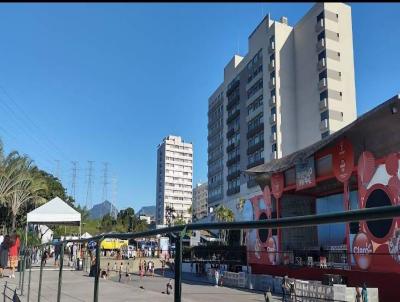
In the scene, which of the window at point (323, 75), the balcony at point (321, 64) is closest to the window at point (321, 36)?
the balcony at point (321, 64)

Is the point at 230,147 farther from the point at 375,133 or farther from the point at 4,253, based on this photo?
the point at 4,253

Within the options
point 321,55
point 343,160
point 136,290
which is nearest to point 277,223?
point 136,290

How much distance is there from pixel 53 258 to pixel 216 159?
316 feet

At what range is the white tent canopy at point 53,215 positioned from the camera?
26.2 metres

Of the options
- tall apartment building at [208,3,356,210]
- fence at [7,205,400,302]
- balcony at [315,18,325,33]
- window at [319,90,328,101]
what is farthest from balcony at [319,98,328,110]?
fence at [7,205,400,302]

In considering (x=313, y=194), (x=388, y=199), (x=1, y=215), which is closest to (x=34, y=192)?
(x=1, y=215)

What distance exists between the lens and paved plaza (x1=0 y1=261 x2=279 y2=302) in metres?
4.10

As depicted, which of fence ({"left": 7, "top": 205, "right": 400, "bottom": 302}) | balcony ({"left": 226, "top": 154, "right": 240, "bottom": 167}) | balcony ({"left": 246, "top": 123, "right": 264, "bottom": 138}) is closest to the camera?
fence ({"left": 7, "top": 205, "right": 400, "bottom": 302})

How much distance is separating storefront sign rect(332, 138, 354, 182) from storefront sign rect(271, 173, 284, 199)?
6.54 m

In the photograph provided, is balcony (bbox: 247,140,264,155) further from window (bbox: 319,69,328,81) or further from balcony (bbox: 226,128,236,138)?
window (bbox: 319,69,328,81)

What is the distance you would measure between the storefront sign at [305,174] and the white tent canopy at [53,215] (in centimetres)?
1459

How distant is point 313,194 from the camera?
37.2m

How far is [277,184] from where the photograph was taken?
36344 mm

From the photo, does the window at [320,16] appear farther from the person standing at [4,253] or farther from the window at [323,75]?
the person standing at [4,253]
